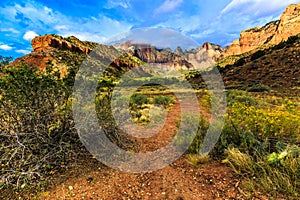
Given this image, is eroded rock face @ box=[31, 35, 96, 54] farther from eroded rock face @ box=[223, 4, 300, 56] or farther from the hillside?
eroded rock face @ box=[223, 4, 300, 56]

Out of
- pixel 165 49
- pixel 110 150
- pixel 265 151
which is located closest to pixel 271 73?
pixel 165 49

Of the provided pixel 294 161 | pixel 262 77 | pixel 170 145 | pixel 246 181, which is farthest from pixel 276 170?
pixel 262 77

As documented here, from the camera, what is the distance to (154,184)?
114 inches

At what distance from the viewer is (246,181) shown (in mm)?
2676

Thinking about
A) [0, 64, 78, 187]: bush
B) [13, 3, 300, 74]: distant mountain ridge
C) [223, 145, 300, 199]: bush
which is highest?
[13, 3, 300, 74]: distant mountain ridge

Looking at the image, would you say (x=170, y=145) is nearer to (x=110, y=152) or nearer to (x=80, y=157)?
(x=110, y=152)

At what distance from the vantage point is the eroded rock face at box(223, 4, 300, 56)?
56.9 meters

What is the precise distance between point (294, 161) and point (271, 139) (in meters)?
1.09

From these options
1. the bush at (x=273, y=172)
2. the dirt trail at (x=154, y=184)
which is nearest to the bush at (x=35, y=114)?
the dirt trail at (x=154, y=184)

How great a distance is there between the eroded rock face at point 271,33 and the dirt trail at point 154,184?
66.9 metres

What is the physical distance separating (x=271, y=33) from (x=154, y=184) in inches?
3532

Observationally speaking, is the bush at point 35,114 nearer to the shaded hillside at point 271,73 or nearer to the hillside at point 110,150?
the hillside at point 110,150

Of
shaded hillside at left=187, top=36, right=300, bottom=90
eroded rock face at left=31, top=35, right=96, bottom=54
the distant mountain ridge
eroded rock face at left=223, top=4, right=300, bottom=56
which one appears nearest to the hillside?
the distant mountain ridge

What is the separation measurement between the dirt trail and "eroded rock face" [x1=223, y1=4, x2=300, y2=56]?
66.9 m
